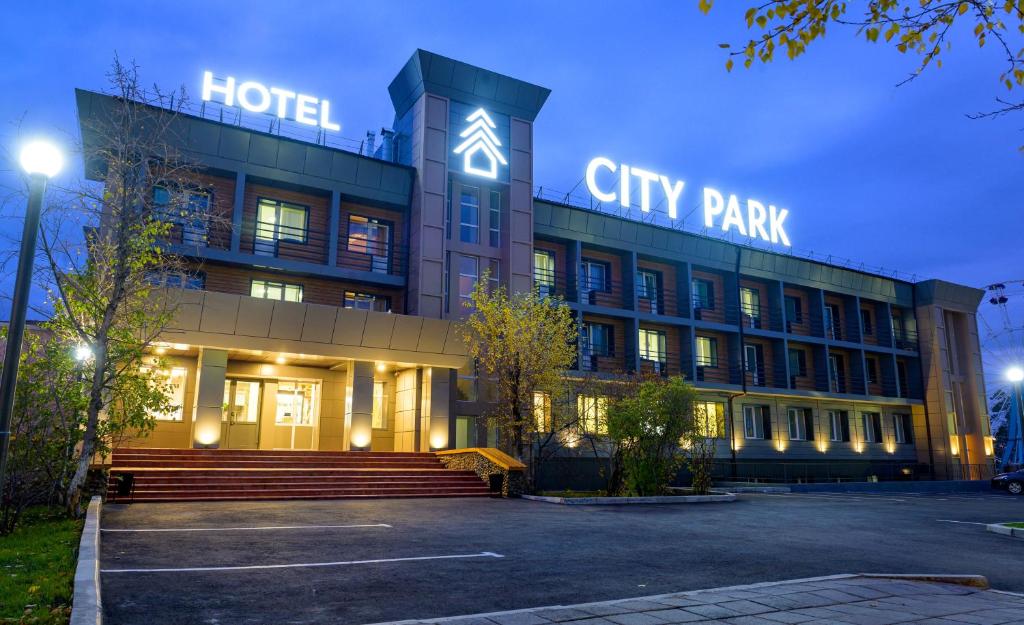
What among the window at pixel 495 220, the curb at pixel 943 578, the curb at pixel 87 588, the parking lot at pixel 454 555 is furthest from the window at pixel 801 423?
the curb at pixel 87 588

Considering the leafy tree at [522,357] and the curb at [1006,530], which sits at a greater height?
the leafy tree at [522,357]

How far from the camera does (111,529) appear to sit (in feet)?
37.2

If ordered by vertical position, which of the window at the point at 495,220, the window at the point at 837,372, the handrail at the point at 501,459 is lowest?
the handrail at the point at 501,459

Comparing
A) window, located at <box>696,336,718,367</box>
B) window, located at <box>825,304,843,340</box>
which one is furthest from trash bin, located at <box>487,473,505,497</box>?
window, located at <box>825,304,843,340</box>

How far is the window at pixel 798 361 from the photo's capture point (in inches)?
1658

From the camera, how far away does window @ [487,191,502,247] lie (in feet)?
101

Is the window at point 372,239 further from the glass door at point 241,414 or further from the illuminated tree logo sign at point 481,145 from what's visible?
the glass door at point 241,414

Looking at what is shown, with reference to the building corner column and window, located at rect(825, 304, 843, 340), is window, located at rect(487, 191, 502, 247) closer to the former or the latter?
the building corner column

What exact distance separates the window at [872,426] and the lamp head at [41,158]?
45653mm

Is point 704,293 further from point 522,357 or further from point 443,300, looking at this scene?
point 522,357

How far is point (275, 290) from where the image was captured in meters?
27.7

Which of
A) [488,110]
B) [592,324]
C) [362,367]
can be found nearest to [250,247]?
[362,367]

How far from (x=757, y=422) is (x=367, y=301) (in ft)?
77.6

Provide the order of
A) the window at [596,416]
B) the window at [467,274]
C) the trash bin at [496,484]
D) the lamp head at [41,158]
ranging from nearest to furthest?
1. the lamp head at [41,158]
2. the trash bin at [496,484]
3. the window at [596,416]
4. the window at [467,274]
